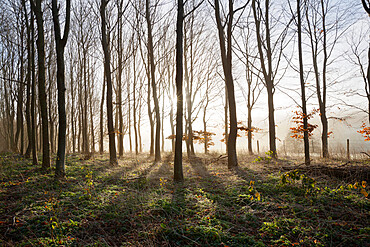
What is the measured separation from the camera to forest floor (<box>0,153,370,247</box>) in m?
2.88

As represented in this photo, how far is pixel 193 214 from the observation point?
3.62 meters

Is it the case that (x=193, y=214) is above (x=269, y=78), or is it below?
below

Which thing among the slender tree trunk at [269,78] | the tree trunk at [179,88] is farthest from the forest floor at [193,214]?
the slender tree trunk at [269,78]

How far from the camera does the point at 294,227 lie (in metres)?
3.08

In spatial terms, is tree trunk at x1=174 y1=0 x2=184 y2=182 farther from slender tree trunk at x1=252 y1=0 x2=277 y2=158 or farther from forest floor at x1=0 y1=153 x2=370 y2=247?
slender tree trunk at x1=252 y1=0 x2=277 y2=158

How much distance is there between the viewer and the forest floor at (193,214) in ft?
9.46

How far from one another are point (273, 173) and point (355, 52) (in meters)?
12.9

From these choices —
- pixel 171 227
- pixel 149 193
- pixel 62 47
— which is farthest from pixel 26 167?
pixel 171 227

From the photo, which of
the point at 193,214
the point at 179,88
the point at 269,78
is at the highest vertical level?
the point at 269,78

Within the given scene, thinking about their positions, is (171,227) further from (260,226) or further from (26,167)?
(26,167)

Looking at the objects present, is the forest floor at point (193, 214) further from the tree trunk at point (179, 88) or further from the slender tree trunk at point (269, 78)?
the slender tree trunk at point (269, 78)

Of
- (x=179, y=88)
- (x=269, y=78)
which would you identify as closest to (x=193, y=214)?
(x=179, y=88)

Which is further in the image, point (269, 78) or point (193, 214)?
point (269, 78)

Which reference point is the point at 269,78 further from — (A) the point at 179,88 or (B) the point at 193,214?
(B) the point at 193,214
